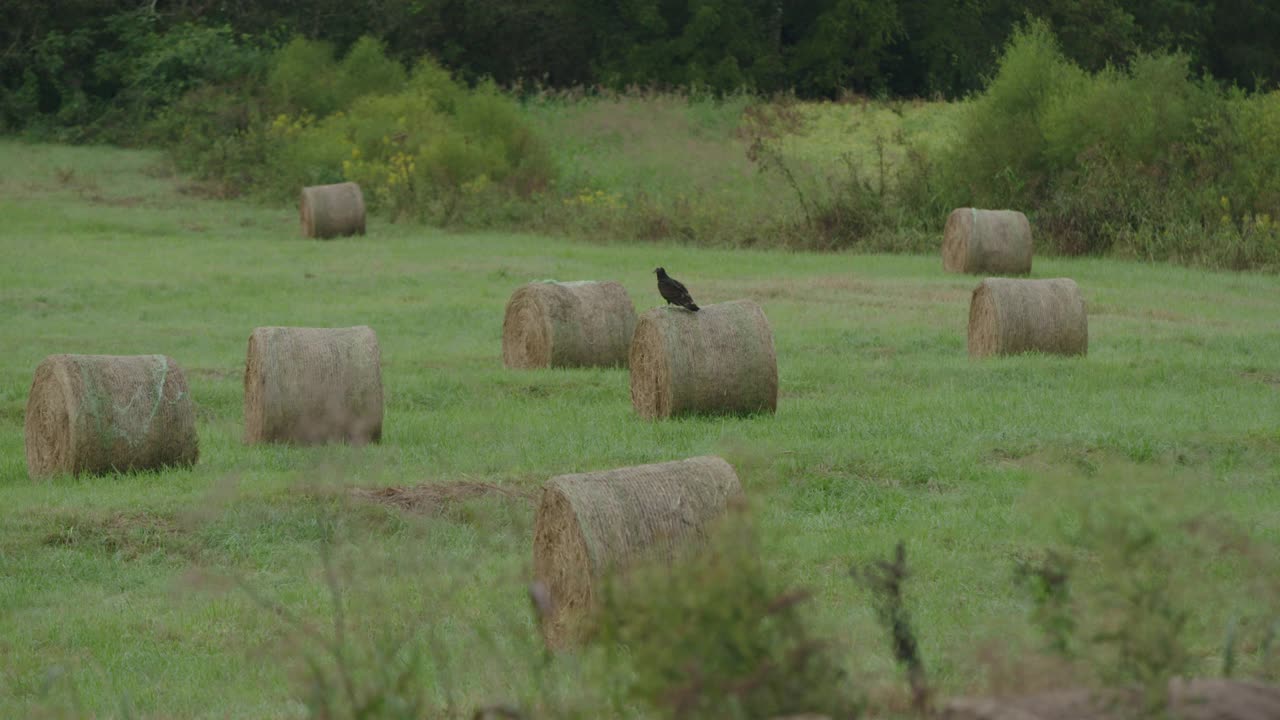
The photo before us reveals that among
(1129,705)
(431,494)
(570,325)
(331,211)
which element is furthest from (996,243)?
(1129,705)

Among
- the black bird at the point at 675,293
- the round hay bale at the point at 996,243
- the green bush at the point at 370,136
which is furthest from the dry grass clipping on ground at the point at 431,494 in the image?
the green bush at the point at 370,136

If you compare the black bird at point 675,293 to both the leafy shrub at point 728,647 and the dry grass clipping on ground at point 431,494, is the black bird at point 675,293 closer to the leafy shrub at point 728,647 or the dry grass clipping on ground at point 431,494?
the dry grass clipping on ground at point 431,494

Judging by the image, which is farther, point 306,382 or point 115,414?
point 306,382

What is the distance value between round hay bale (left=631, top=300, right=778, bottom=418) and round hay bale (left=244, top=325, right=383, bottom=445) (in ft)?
6.68

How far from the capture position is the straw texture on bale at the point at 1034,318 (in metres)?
15.1

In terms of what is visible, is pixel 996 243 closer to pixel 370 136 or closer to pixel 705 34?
pixel 370 136

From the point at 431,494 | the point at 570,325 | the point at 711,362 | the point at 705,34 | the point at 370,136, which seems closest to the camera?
the point at 431,494

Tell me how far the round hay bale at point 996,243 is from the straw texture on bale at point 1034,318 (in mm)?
7155

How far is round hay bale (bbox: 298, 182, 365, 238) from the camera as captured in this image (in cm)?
2770

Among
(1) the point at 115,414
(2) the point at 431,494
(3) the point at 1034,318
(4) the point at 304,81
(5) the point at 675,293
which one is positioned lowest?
(2) the point at 431,494

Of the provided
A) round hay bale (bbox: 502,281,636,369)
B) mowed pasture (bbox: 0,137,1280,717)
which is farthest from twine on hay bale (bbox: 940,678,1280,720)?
round hay bale (bbox: 502,281,636,369)

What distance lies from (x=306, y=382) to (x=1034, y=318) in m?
6.90

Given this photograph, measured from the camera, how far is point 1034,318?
597 inches

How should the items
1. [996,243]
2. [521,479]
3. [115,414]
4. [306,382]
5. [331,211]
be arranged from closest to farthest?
[521,479] < [115,414] < [306,382] < [996,243] < [331,211]
